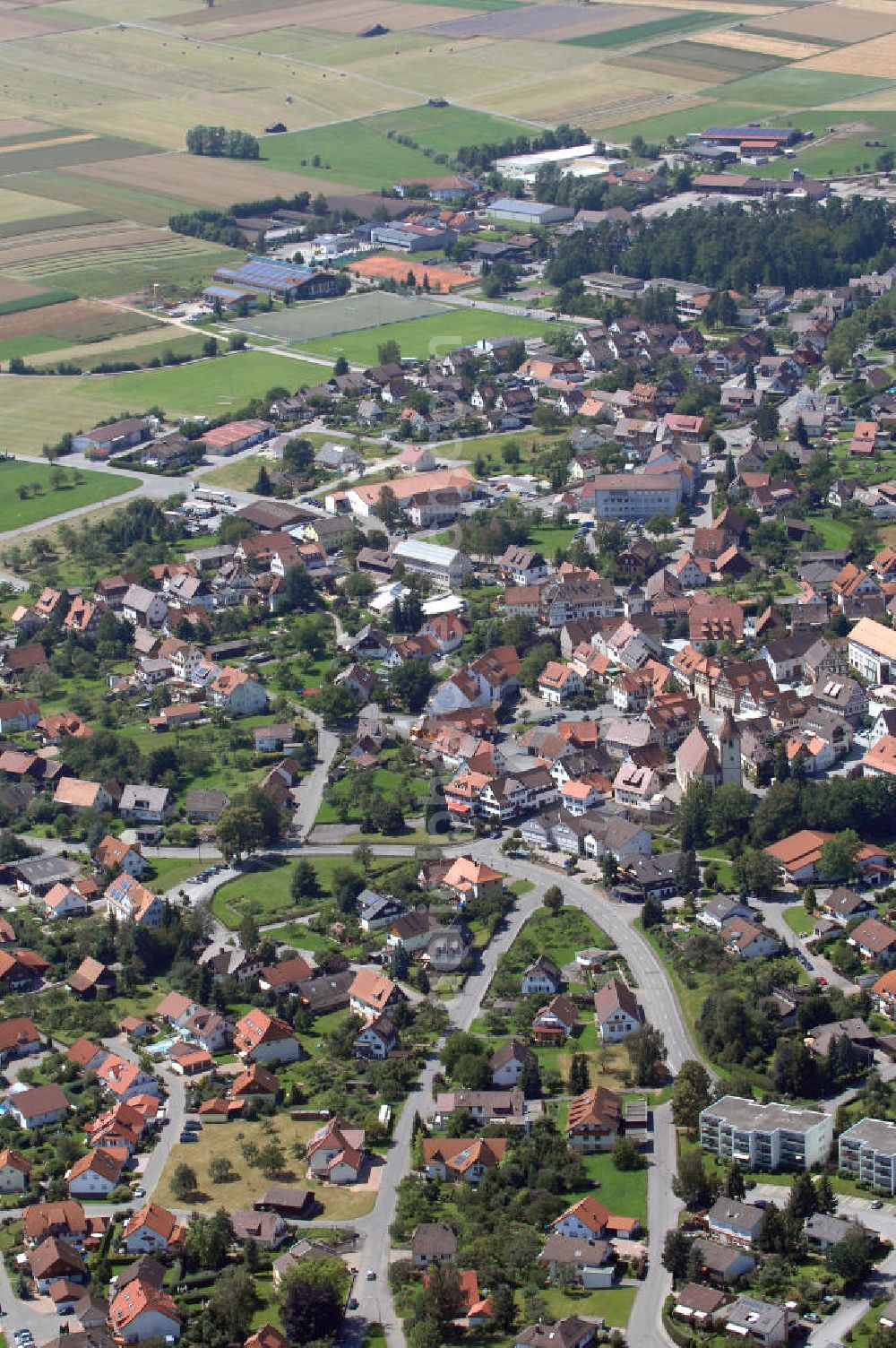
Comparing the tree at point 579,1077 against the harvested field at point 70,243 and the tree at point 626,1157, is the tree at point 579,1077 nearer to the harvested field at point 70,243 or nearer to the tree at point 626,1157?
the tree at point 626,1157

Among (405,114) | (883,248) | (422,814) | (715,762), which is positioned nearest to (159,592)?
(422,814)

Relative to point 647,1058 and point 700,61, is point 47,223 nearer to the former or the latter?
point 700,61

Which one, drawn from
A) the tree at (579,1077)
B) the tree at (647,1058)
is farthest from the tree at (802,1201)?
the tree at (579,1077)

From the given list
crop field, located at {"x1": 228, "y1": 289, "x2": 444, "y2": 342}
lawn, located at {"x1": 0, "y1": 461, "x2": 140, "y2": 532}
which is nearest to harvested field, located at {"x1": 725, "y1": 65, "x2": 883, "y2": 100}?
crop field, located at {"x1": 228, "y1": 289, "x2": 444, "y2": 342}

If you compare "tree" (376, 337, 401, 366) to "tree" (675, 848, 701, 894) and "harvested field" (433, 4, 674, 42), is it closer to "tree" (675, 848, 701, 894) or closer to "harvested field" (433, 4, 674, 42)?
"tree" (675, 848, 701, 894)

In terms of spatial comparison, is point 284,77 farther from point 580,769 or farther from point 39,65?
point 580,769

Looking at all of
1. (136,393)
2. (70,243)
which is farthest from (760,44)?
(136,393)
